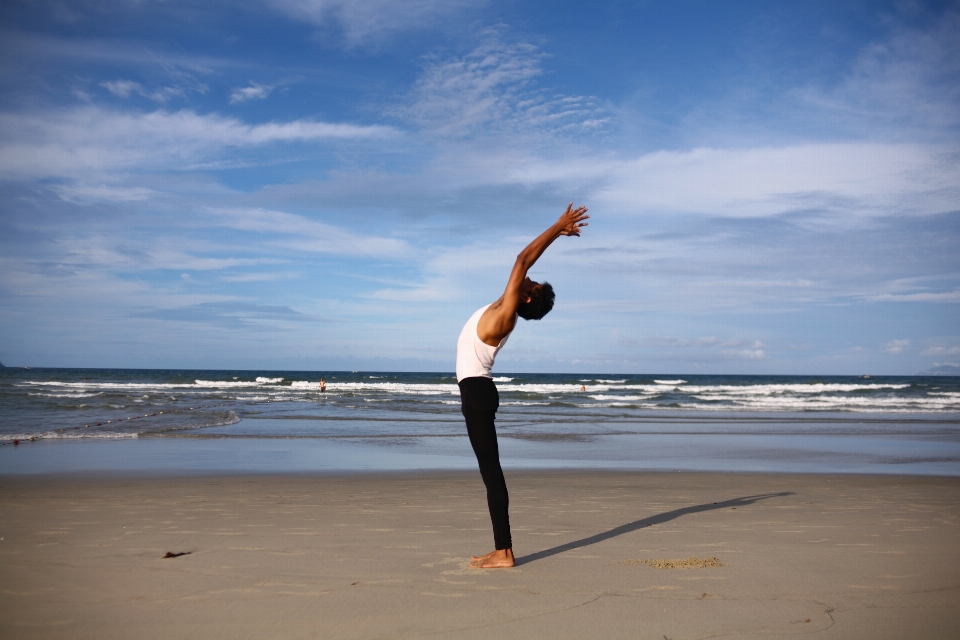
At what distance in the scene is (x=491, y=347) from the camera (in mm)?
3992

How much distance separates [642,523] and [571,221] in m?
3.31

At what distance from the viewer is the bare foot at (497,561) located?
167 inches

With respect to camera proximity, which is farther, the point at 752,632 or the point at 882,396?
the point at 882,396

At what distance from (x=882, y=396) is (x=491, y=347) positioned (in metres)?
42.2

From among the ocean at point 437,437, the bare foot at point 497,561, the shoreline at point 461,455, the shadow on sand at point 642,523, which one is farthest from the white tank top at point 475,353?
the ocean at point 437,437

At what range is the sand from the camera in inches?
129

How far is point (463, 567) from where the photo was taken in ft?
14.1

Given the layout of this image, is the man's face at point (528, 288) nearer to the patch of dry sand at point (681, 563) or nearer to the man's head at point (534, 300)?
the man's head at point (534, 300)

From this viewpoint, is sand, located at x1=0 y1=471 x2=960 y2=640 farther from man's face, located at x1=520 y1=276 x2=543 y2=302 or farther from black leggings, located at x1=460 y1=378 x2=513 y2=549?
man's face, located at x1=520 y1=276 x2=543 y2=302

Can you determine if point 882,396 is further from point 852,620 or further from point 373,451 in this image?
point 852,620

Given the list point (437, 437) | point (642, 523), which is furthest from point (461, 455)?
point (642, 523)

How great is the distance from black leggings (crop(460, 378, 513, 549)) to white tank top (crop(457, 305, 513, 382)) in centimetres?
5

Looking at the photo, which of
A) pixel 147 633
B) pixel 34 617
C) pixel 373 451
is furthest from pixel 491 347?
pixel 373 451

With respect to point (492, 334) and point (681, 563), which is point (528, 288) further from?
point (681, 563)
